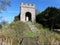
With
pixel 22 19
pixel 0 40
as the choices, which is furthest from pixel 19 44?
pixel 22 19

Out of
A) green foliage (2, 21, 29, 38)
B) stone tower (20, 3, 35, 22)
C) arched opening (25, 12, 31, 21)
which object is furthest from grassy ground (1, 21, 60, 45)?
arched opening (25, 12, 31, 21)

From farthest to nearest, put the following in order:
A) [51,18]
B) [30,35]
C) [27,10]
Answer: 1. [27,10]
2. [51,18]
3. [30,35]

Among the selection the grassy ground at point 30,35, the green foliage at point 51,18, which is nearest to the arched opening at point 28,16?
the green foliage at point 51,18

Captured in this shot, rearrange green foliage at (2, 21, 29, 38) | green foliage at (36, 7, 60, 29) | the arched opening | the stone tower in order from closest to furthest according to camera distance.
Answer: green foliage at (2, 21, 29, 38)
green foliage at (36, 7, 60, 29)
the stone tower
the arched opening

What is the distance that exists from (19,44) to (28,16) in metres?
22.9

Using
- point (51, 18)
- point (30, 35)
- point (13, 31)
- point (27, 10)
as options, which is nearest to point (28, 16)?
point (27, 10)

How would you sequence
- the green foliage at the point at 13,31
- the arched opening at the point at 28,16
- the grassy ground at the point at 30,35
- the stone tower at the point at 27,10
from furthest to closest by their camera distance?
the arched opening at the point at 28,16
the stone tower at the point at 27,10
the green foliage at the point at 13,31
the grassy ground at the point at 30,35

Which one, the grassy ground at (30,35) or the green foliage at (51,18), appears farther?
the green foliage at (51,18)

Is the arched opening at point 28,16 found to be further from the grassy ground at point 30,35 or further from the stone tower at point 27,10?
the grassy ground at point 30,35

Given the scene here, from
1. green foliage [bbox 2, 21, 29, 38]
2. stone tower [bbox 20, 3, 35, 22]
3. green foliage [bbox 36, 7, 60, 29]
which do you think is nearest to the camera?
green foliage [bbox 2, 21, 29, 38]

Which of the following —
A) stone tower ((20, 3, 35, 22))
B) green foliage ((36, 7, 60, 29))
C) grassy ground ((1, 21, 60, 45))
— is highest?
stone tower ((20, 3, 35, 22))

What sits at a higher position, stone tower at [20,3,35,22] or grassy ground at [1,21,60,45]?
stone tower at [20,3,35,22]

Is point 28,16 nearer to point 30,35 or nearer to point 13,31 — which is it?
point 13,31

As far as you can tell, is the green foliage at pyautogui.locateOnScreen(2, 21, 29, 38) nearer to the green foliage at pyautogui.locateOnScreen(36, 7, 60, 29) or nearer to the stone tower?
the green foliage at pyautogui.locateOnScreen(36, 7, 60, 29)
